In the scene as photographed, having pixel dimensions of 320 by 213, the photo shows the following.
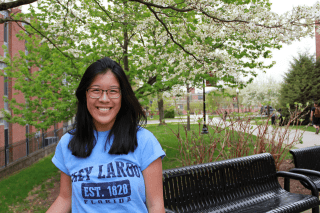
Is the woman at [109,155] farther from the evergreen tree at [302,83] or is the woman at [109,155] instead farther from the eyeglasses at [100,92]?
the evergreen tree at [302,83]

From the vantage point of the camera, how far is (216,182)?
11.1 ft

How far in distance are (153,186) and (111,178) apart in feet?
0.85

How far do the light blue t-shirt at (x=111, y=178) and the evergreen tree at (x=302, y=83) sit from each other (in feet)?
84.8

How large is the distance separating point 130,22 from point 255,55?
4.45m

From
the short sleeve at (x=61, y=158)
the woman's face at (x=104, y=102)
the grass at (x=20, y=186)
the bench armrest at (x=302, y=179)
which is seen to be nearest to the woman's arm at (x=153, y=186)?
the woman's face at (x=104, y=102)

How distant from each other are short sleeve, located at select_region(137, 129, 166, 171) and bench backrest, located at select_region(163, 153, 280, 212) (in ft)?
4.80

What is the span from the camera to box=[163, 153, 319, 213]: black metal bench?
10.00 ft

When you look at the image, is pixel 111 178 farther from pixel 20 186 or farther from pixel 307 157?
pixel 20 186

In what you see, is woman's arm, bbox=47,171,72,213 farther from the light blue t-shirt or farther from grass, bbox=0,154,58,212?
grass, bbox=0,154,58,212

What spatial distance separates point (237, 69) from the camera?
913 cm

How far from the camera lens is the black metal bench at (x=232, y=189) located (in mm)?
3046

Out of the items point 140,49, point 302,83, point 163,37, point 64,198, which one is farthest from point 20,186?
point 302,83

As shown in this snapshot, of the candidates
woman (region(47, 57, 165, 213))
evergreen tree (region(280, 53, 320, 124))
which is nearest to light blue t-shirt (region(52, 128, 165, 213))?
woman (region(47, 57, 165, 213))

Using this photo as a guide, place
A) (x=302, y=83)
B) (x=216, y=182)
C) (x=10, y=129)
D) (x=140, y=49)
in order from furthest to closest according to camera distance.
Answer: (x=302, y=83), (x=10, y=129), (x=140, y=49), (x=216, y=182)
